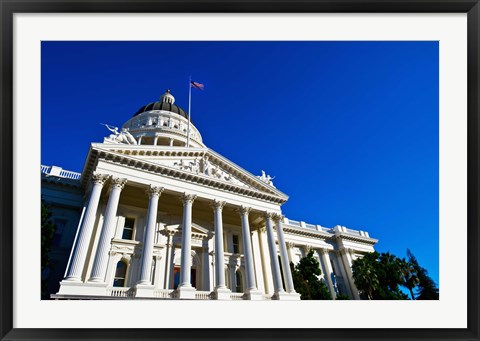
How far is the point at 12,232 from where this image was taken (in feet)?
13.4

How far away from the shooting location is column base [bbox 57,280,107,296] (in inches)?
504

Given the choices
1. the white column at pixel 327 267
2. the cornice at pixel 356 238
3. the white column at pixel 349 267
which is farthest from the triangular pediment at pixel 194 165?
the white column at pixel 349 267

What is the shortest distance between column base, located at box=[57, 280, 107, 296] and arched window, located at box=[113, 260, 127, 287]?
5.12 m

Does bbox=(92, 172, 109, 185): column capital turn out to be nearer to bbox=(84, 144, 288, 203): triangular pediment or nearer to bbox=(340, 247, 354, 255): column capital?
bbox=(84, 144, 288, 203): triangular pediment

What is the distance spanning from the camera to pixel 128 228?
66.5ft

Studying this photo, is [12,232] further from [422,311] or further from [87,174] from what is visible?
[87,174]

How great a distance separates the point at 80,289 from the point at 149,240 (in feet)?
14.4

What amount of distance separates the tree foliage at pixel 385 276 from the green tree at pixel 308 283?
5948 mm

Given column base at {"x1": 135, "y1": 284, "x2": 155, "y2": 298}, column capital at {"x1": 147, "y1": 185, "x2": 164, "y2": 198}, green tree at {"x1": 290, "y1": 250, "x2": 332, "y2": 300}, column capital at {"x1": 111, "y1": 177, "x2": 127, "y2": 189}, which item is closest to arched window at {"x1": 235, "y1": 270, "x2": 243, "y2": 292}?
green tree at {"x1": 290, "y1": 250, "x2": 332, "y2": 300}

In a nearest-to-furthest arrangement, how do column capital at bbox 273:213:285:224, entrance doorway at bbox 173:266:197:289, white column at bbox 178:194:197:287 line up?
white column at bbox 178:194:197:287, entrance doorway at bbox 173:266:197:289, column capital at bbox 273:213:285:224

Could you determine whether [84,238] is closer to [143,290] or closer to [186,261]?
[143,290]

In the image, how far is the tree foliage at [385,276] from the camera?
27.1 m
